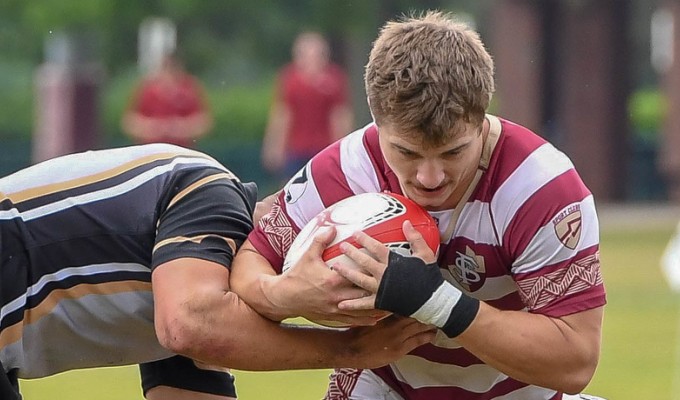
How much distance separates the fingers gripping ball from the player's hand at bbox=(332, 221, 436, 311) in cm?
3

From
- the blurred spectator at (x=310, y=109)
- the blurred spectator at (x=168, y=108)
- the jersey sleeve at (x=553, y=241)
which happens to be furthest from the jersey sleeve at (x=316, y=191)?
the blurred spectator at (x=168, y=108)

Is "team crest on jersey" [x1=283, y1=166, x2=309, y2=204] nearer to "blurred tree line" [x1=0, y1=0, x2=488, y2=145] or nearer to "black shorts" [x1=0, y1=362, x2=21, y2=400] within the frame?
"black shorts" [x1=0, y1=362, x2=21, y2=400]

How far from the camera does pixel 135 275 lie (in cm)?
546

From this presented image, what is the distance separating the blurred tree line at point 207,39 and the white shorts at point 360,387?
23773 millimetres

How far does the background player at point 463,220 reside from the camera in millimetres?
4840

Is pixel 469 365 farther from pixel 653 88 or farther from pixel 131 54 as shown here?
pixel 653 88

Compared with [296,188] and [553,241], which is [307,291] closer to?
[296,188]

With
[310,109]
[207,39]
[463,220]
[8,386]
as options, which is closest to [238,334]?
[463,220]

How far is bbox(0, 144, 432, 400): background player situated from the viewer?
5.12 metres

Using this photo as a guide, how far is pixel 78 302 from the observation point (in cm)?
548

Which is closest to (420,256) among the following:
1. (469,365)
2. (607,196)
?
(469,365)

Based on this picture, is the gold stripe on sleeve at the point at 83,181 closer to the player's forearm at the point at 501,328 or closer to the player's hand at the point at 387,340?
the player's hand at the point at 387,340

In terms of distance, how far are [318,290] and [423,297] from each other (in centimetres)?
34

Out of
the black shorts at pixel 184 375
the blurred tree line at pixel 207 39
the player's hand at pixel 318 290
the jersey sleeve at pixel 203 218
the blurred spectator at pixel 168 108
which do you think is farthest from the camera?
the blurred tree line at pixel 207 39
